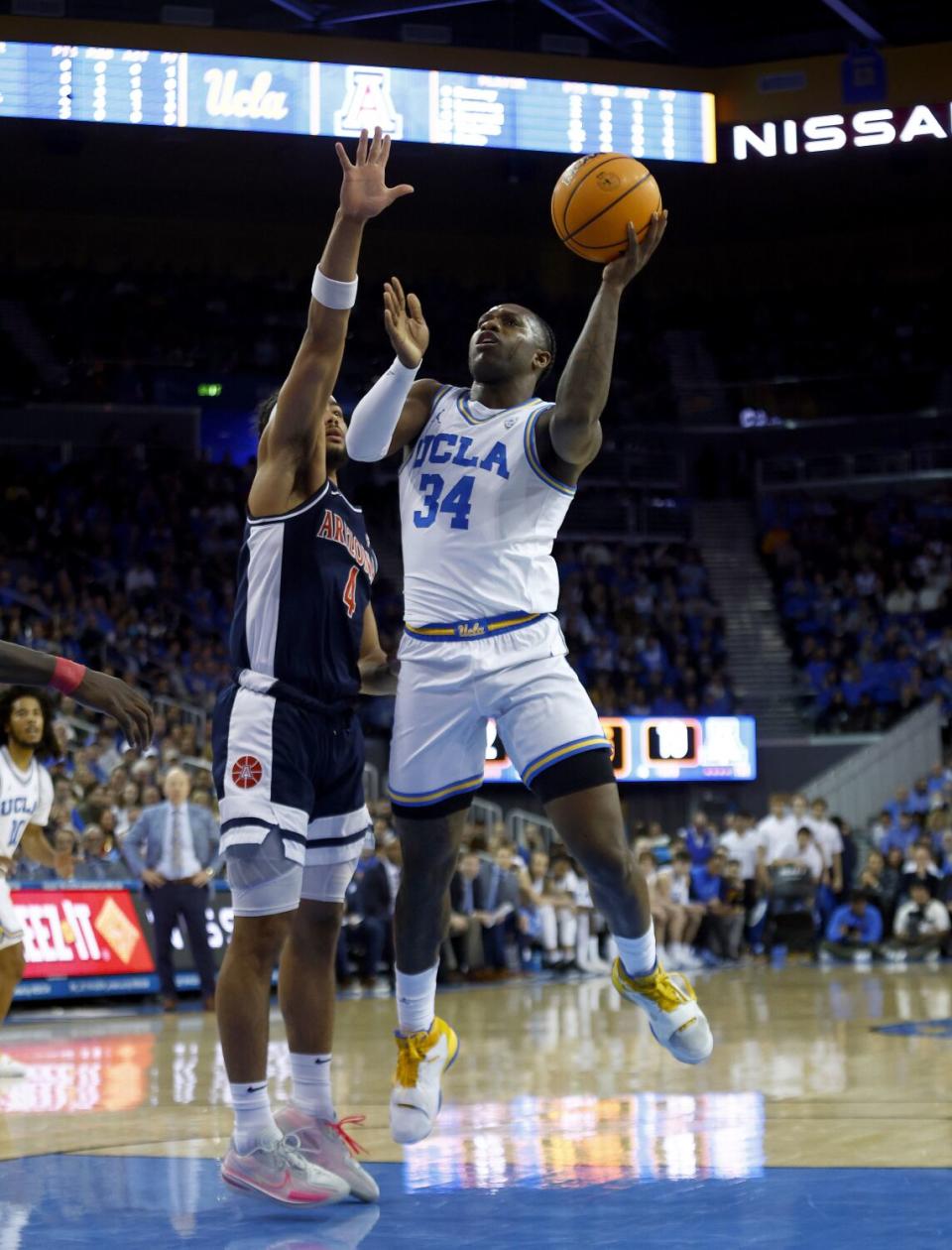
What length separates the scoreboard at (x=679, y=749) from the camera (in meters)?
21.5

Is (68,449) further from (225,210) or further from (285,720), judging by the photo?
(285,720)

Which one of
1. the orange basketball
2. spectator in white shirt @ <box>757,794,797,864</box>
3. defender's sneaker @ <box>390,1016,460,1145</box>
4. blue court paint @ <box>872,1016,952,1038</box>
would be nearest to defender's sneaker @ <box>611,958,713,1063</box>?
defender's sneaker @ <box>390,1016,460,1145</box>

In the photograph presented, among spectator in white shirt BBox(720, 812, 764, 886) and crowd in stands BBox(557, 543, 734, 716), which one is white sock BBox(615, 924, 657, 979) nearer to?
spectator in white shirt BBox(720, 812, 764, 886)

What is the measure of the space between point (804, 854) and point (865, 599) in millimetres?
8665

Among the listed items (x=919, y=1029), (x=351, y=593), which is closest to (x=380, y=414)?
(x=351, y=593)

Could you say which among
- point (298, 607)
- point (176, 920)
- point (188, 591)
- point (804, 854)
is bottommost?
point (176, 920)

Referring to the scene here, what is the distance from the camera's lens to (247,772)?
5312 millimetres

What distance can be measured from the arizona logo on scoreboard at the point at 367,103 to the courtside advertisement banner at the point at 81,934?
11934mm

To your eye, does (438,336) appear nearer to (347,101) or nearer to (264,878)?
(347,101)

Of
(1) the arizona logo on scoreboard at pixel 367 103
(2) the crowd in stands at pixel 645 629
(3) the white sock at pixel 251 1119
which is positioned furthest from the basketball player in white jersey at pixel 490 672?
(2) the crowd in stands at pixel 645 629

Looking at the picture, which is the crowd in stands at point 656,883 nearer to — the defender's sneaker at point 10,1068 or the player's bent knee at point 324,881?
the defender's sneaker at point 10,1068

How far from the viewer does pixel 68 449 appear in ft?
83.6

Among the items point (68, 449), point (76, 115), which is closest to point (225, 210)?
point (68, 449)

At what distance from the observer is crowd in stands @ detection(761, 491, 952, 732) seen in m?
24.6
